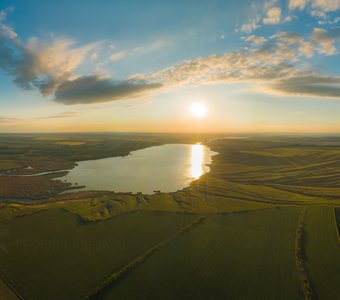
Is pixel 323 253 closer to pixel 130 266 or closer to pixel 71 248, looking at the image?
pixel 130 266

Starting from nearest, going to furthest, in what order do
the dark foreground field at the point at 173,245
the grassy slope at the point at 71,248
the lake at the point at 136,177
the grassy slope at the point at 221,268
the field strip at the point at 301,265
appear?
the field strip at the point at 301,265
the grassy slope at the point at 221,268
the dark foreground field at the point at 173,245
the grassy slope at the point at 71,248
the lake at the point at 136,177

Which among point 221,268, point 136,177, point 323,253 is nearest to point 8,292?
point 221,268

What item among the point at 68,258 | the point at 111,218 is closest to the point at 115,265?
the point at 68,258

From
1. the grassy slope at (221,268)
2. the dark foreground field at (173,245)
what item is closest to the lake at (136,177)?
the dark foreground field at (173,245)

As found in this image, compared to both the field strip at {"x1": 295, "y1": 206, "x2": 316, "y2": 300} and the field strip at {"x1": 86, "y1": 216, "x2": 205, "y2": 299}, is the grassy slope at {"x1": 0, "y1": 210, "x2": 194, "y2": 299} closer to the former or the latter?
the field strip at {"x1": 86, "y1": 216, "x2": 205, "y2": 299}

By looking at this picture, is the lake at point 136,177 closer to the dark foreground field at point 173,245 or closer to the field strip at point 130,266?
the dark foreground field at point 173,245

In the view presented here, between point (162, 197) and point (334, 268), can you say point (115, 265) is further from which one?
point (162, 197)

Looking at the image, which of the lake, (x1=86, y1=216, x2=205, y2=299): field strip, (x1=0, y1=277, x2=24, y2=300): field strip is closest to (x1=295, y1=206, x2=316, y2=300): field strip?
(x1=86, y1=216, x2=205, y2=299): field strip
